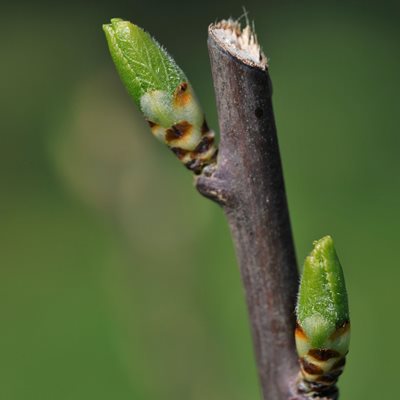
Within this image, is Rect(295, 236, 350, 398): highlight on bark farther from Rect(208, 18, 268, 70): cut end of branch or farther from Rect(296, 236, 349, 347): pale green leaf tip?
Rect(208, 18, 268, 70): cut end of branch

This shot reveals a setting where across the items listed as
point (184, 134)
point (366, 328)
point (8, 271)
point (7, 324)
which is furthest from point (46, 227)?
point (184, 134)

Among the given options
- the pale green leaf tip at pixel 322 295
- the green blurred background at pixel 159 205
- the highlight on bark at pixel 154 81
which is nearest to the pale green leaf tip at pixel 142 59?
the highlight on bark at pixel 154 81

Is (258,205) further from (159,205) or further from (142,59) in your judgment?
(159,205)

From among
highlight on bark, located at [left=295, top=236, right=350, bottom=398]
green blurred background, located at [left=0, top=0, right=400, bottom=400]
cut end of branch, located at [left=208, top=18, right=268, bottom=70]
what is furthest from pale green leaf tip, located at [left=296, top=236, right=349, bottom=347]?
green blurred background, located at [left=0, top=0, right=400, bottom=400]

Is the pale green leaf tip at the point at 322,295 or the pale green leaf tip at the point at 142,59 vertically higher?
the pale green leaf tip at the point at 142,59

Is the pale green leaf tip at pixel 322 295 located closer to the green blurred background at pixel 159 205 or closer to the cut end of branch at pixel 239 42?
the cut end of branch at pixel 239 42

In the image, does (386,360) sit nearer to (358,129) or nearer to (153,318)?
(153,318)

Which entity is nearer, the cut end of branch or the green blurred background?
the cut end of branch
